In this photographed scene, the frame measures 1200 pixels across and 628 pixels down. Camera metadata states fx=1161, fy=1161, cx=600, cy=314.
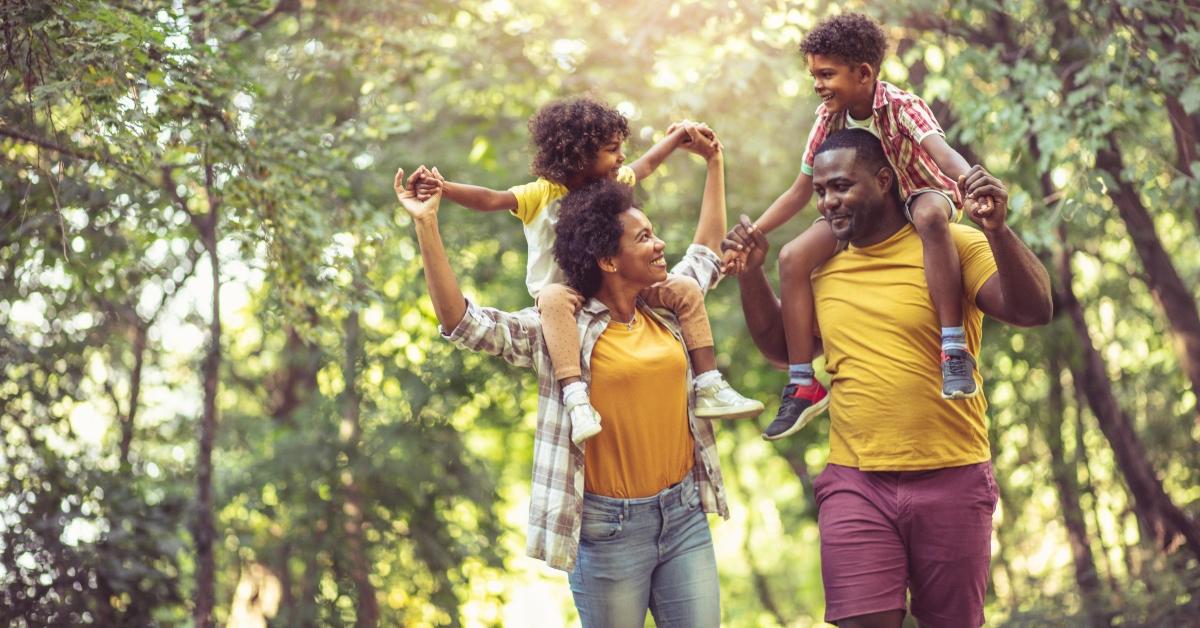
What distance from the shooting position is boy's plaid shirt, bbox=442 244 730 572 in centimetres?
285

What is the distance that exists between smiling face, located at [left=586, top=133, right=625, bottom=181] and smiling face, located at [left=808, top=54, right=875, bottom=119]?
573mm

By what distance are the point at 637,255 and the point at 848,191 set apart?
576 mm

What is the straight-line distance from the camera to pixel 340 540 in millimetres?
7785

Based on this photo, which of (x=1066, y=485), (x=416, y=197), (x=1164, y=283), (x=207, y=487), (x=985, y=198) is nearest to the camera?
(x=985, y=198)

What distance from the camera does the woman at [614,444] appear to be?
2859 mm

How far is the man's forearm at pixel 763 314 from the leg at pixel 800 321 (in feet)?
0.23

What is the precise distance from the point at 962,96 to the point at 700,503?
4.07 metres

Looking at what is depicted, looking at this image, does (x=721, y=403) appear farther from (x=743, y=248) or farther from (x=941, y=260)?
(x=941, y=260)

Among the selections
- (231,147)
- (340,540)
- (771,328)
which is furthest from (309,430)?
(771,328)

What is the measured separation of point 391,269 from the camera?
24.8 ft

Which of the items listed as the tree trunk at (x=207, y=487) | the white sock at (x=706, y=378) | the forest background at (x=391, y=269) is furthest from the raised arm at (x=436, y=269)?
the tree trunk at (x=207, y=487)

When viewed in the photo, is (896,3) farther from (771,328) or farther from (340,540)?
(340,540)

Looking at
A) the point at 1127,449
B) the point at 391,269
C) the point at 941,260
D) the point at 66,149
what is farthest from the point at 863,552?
the point at 391,269

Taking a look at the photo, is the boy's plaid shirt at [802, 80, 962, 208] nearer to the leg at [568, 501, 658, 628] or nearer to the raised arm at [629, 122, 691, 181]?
the raised arm at [629, 122, 691, 181]
